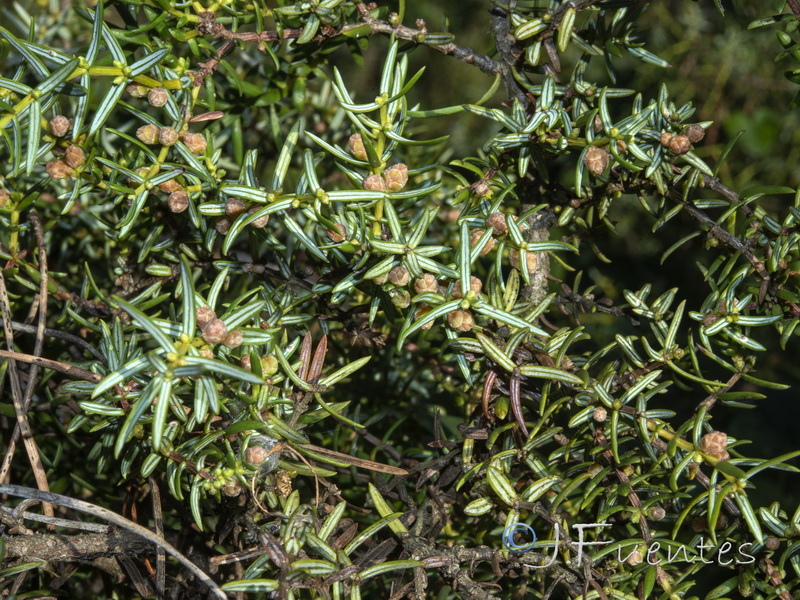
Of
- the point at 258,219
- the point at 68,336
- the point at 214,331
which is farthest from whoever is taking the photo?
the point at 68,336

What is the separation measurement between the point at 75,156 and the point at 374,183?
0.82ft

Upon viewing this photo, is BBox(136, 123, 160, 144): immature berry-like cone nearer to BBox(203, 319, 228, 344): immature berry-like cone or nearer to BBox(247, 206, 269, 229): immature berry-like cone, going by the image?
BBox(247, 206, 269, 229): immature berry-like cone

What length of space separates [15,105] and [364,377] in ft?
1.58

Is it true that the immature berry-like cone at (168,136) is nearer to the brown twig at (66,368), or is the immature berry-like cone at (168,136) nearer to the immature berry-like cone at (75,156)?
the immature berry-like cone at (75,156)

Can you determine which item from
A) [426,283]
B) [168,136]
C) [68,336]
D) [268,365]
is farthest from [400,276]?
[68,336]

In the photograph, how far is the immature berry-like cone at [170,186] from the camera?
1.97 feet

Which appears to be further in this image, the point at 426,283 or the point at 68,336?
the point at 68,336

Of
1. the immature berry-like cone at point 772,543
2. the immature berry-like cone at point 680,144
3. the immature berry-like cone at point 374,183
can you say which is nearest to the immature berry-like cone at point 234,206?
the immature berry-like cone at point 374,183

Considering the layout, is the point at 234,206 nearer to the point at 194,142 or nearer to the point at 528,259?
the point at 194,142

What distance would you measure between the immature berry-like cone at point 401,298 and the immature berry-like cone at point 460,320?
4 centimetres

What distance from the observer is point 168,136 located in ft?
1.93

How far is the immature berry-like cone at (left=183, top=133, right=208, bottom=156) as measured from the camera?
0.60m

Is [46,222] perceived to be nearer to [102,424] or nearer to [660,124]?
[102,424]

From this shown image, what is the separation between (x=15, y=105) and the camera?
20.6 inches
